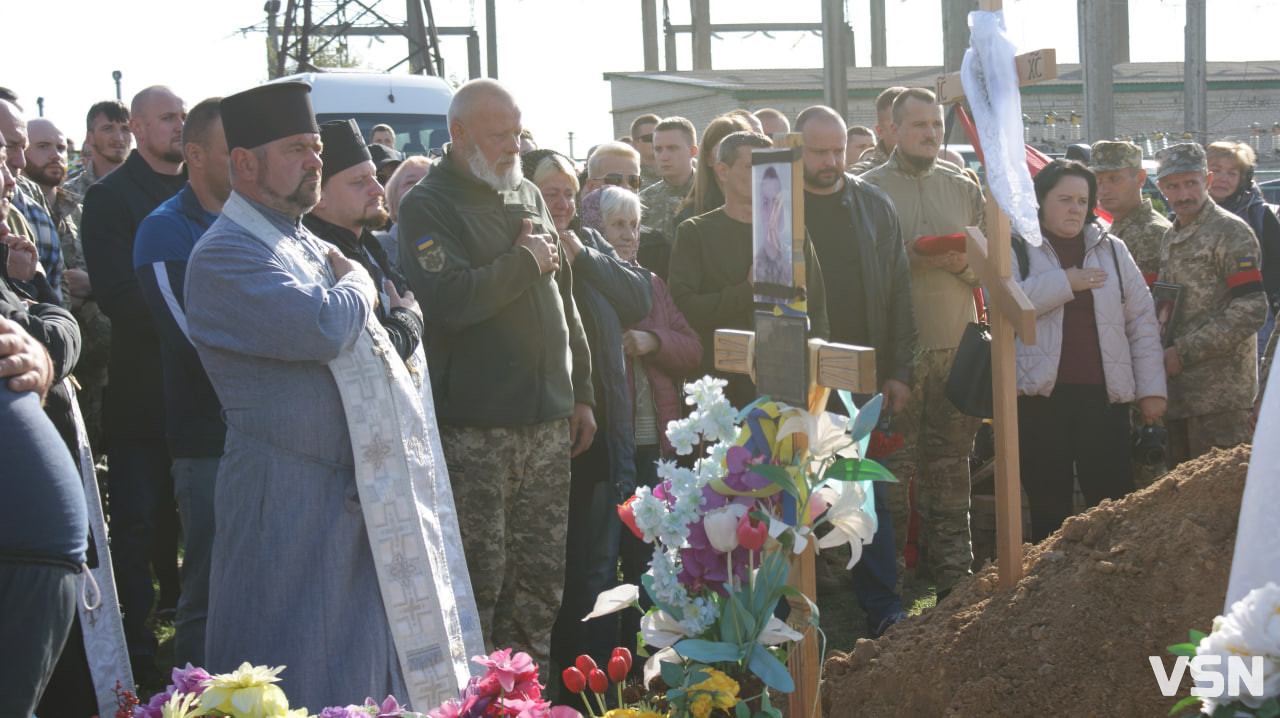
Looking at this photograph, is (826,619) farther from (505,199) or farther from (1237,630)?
(1237,630)

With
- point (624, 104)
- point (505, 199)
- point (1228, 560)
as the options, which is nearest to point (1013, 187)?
point (1228, 560)

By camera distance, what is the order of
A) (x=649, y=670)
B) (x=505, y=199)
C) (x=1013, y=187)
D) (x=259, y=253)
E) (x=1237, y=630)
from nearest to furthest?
1. (x=1237, y=630)
2. (x=649, y=670)
3. (x=259, y=253)
4. (x=1013, y=187)
5. (x=505, y=199)

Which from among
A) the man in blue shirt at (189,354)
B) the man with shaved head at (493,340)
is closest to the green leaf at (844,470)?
the man with shaved head at (493,340)

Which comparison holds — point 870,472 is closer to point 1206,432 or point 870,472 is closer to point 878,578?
point 878,578

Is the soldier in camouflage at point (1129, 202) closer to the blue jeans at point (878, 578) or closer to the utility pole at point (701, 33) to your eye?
the blue jeans at point (878, 578)

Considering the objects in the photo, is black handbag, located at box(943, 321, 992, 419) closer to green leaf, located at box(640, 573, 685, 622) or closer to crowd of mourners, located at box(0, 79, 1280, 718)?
crowd of mourners, located at box(0, 79, 1280, 718)

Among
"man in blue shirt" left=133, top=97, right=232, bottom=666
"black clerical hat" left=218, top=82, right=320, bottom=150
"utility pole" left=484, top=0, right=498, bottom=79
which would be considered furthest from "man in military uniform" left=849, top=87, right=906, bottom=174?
"utility pole" left=484, top=0, right=498, bottom=79

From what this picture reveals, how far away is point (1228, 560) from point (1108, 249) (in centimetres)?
179

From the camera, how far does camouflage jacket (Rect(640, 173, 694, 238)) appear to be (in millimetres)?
6016

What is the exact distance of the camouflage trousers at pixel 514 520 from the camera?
3637mm

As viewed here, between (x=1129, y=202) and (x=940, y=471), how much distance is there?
1.96 metres

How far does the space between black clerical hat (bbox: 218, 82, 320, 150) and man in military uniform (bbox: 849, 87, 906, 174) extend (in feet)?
11.2

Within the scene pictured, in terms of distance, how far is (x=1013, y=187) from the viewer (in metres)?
3.50

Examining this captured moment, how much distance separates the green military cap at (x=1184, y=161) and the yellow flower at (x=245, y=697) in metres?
4.84
